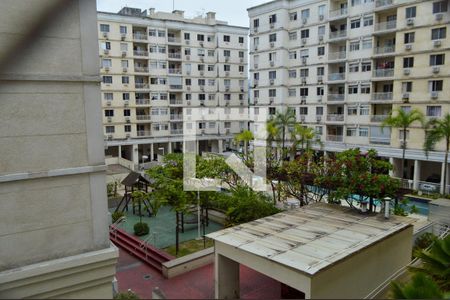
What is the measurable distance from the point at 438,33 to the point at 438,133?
5.91 metres

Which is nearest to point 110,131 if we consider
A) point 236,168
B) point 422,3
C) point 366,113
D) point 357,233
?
point 236,168

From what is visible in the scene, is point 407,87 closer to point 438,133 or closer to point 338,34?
point 438,133

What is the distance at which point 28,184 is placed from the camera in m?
3.72

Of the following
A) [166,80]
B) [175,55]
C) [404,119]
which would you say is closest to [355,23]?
[404,119]

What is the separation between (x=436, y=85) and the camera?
20281 millimetres

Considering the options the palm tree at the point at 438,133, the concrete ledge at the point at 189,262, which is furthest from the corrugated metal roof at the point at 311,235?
the palm tree at the point at 438,133

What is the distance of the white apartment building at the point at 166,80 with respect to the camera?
2819 cm

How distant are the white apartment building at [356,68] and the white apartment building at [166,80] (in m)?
4.71

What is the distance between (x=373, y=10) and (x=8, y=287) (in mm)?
24408

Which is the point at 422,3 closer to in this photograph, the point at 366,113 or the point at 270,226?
the point at 366,113

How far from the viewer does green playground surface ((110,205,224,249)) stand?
39.4 feet

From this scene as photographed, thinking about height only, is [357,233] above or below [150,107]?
below

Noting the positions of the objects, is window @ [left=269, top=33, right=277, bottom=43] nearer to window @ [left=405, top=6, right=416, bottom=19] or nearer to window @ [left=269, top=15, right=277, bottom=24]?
window @ [left=269, top=15, right=277, bottom=24]

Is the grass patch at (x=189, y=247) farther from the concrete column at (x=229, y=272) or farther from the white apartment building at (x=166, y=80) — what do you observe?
the white apartment building at (x=166, y=80)
